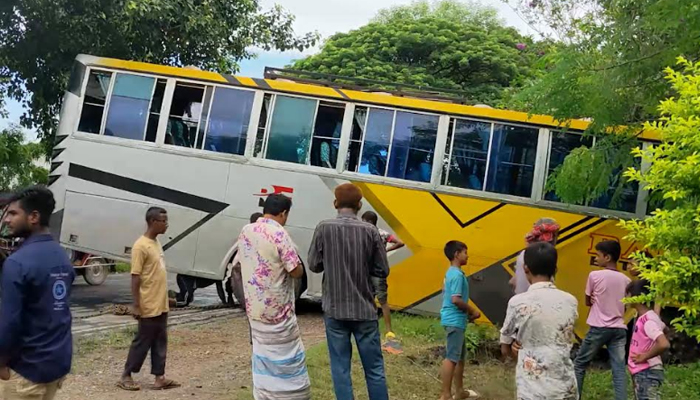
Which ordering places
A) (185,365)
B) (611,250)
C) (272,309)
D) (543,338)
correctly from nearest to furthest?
(543,338) < (272,309) < (611,250) < (185,365)

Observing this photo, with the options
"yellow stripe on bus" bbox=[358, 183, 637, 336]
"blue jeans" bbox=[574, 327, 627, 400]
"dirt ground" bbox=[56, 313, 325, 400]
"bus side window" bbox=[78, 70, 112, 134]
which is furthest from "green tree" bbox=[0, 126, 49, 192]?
"blue jeans" bbox=[574, 327, 627, 400]

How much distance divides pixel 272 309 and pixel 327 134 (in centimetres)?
617

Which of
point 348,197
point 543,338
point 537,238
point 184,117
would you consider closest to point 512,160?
point 537,238

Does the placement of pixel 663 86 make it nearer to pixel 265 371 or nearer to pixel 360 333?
pixel 360 333

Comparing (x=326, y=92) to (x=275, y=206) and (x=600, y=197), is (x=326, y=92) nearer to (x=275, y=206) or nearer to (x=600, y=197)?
(x=600, y=197)

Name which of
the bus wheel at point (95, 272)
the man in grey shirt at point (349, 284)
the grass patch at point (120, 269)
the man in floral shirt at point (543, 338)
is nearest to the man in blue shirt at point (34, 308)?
the man in grey shirt at point (349, 284)

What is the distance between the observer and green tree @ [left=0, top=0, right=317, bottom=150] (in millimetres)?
11469

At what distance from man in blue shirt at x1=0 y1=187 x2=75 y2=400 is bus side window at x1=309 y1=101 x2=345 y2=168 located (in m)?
7.05

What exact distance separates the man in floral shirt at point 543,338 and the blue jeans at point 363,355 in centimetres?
122

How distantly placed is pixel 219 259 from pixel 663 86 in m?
6.71

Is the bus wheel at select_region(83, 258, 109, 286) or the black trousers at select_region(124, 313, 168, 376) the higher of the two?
the black trousers at select_region(124, 313, 168, 376)

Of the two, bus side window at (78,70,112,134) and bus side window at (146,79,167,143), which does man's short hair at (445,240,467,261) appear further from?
bus side window at (78,70,112,134)

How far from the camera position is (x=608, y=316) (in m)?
6.08

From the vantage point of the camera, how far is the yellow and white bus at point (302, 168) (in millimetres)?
10141
